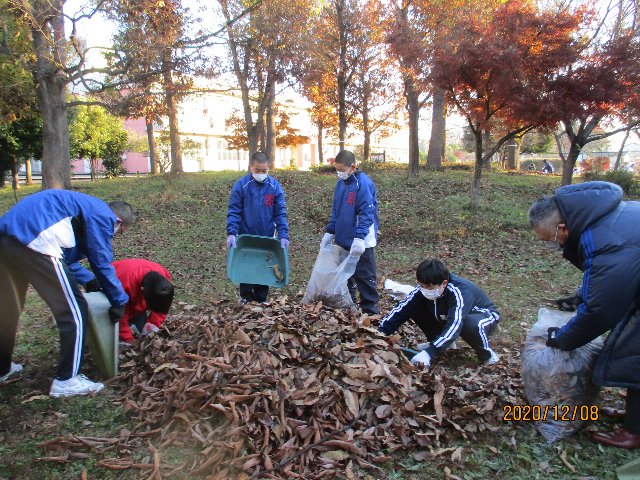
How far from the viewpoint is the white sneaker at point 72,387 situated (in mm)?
2891

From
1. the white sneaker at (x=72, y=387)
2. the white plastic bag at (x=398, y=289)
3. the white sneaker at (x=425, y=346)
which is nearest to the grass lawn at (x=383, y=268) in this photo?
the white sneaker at (x=72, y=387)

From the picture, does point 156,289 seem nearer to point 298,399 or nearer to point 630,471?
point 298,399

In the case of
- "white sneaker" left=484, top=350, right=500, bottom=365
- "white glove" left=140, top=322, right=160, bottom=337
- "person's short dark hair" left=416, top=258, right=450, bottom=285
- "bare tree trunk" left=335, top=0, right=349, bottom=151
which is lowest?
"white sneaker" left=484, top=350, right=500, bottom=365

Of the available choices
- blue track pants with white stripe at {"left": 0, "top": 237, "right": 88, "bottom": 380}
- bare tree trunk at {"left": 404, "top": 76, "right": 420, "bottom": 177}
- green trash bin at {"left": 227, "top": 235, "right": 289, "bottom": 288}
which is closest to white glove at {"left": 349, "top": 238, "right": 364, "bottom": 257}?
green trash bin at {"left": 227, "top": 235, "right": 289, "bottom": 288}

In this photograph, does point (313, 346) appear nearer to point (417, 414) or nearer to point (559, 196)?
point (417, 414)

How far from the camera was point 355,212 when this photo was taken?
430 cm

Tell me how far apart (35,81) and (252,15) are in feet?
14.4

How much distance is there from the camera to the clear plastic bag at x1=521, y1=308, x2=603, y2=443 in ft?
8.41

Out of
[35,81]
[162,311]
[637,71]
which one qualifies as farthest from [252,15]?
[162,311]

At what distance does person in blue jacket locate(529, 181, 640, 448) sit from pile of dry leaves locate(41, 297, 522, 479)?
59cm

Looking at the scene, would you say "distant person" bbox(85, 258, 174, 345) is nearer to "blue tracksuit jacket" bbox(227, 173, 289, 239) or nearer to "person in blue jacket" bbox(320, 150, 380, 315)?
"blue tracksuit jacket" bbox(227, 173, 289, 239)

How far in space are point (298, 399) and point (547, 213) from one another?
5.29 ft

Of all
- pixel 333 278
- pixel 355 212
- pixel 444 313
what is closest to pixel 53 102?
pixel 355 212

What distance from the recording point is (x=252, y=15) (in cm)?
980
